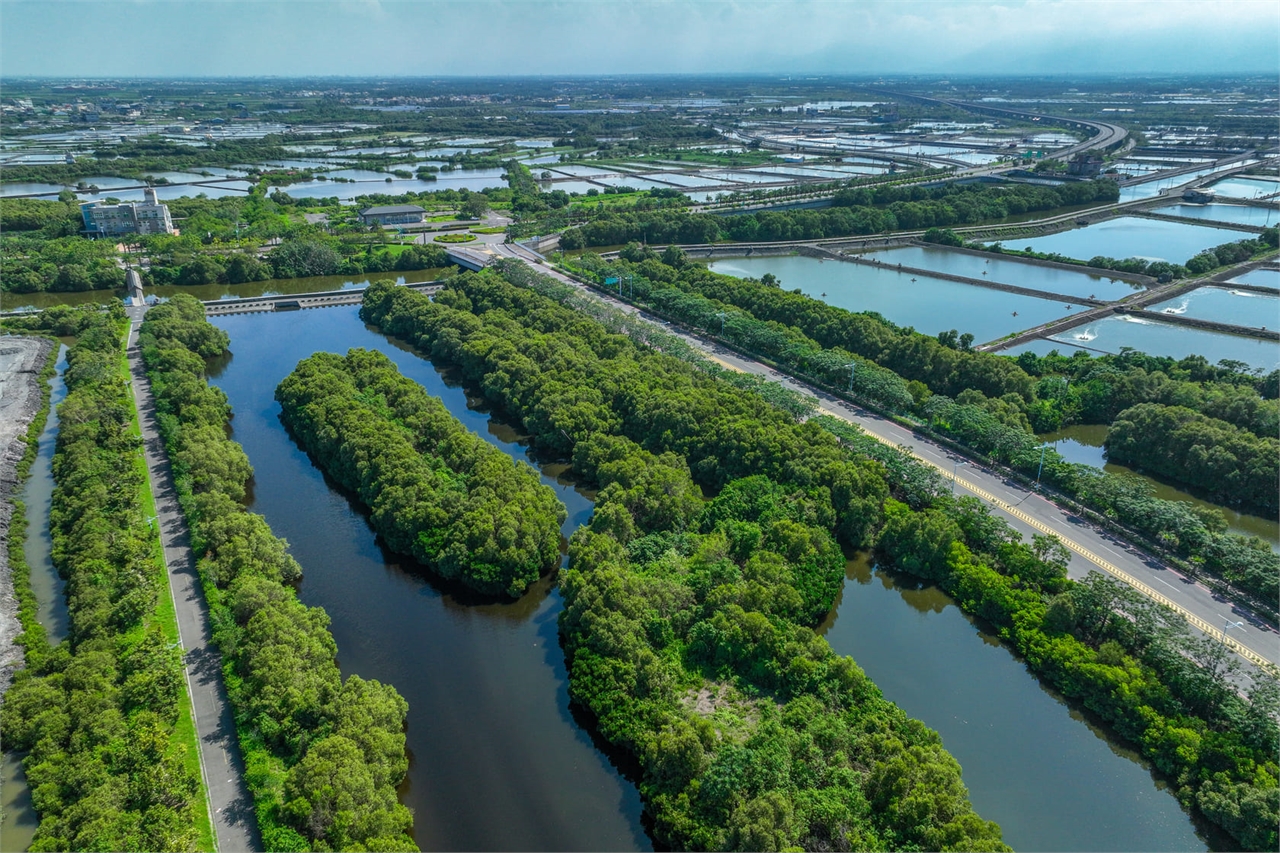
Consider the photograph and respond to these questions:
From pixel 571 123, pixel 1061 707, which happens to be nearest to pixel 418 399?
pixel 1061 707

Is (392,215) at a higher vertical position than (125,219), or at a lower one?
lower

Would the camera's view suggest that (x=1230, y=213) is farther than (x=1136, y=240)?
Yes

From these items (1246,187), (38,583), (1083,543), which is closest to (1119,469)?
(1083,543)

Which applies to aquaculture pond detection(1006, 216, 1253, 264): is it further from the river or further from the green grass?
the green grass

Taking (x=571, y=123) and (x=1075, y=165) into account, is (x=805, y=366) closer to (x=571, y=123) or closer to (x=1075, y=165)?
(x=1075, y=165)

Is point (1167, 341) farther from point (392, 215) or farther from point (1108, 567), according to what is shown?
point (392, 215)

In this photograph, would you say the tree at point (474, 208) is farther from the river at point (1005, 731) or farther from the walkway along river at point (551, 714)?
the river at point (1005, 731)

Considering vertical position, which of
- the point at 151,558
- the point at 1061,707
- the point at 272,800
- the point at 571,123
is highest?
the point at 571,123

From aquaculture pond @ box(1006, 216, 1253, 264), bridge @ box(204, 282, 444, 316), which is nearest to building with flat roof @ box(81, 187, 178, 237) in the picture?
bridge @ box(204, 282, 444, 316)

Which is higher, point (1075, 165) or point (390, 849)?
point (1075, 165)
